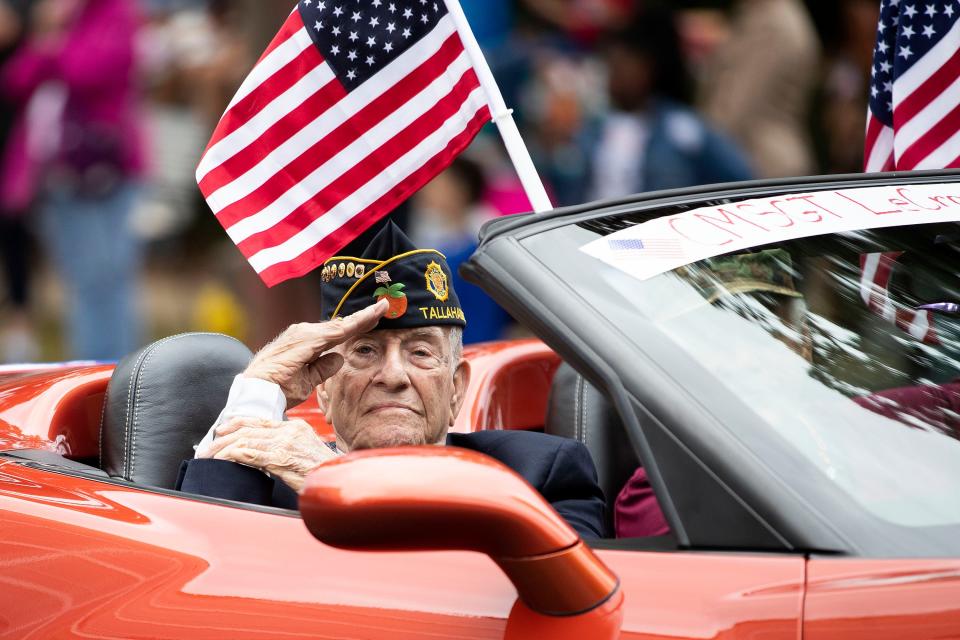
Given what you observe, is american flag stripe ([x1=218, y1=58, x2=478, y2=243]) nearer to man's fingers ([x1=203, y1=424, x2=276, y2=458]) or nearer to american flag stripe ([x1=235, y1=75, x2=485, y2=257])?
american flag stripe ([x1=235, y1=75, x2=485, y2=257])

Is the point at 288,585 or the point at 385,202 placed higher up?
the point at 385,202

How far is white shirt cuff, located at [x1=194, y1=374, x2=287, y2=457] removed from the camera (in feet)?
8.86

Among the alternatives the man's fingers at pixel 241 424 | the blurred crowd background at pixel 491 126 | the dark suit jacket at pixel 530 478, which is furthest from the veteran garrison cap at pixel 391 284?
the blurred crowd background at pixel 491 126

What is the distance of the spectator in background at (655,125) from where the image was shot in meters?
6.43

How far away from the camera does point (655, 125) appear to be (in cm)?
646

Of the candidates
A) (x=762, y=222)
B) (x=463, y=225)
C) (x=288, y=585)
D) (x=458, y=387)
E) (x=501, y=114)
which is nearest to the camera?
(x=288, y=585)

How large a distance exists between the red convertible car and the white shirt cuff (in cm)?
31

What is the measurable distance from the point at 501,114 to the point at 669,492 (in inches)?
52.0

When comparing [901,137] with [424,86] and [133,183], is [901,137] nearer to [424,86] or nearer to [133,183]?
[424,86]

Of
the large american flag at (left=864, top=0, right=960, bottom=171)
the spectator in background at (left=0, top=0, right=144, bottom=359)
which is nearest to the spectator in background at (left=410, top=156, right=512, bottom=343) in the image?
Result: the spectator in background at (left=0, top=0, right=144, bottom=359)

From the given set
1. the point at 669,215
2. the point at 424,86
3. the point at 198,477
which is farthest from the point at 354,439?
the point at 669,215

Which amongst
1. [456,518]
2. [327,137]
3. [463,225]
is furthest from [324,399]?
[463,225]

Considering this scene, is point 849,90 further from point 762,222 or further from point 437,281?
point 762,222

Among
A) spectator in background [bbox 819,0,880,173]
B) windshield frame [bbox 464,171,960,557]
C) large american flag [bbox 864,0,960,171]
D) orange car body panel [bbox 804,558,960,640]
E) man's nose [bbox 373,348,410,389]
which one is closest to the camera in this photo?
orange car body panel [bbox 804,558,960,640]
